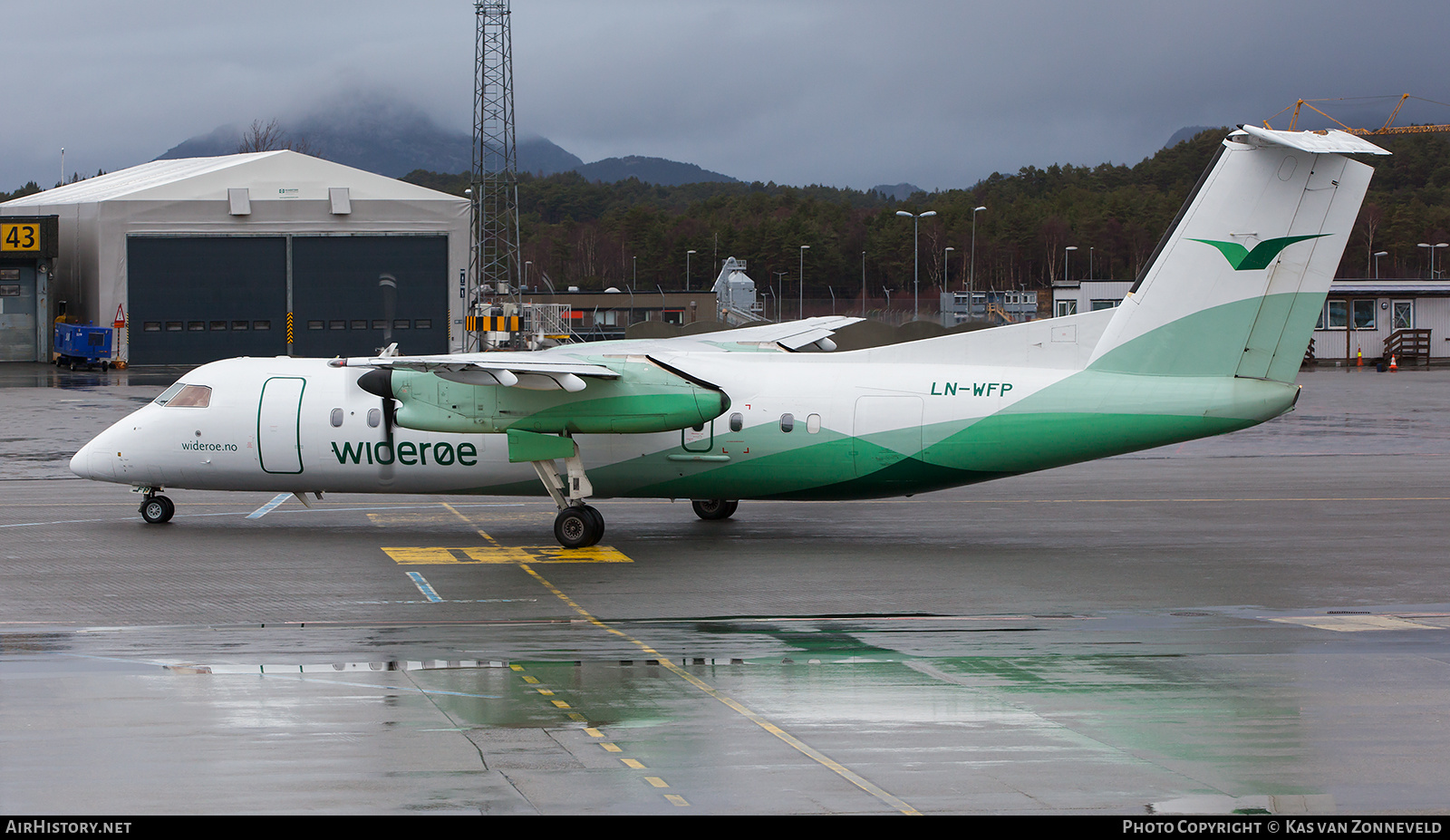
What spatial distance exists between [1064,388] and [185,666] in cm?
1241

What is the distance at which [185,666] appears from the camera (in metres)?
11.9

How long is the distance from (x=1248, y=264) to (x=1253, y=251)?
190 millimetres

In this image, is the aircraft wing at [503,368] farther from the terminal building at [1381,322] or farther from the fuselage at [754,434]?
the terminal building at [1381,322]

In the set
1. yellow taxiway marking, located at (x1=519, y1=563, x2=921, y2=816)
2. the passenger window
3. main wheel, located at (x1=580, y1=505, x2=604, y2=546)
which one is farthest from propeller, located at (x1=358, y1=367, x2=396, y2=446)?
yellow taxiway marking, located at (x1=519, y1=563, x2=921, y2=816)

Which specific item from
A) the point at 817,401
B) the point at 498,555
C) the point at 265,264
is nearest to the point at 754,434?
the point at 817,401

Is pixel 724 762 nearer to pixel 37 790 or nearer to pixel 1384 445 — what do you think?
pixel 37 790

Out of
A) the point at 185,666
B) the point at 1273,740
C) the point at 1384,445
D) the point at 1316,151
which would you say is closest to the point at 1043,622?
the point at 1273,740

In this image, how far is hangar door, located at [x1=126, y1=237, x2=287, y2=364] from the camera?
6944 cm

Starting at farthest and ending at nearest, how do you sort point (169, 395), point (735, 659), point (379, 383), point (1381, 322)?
point (1381, 322), point (169, 395), point (379, 383), point (735, 659)

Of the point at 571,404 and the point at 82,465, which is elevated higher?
the point at 571,404

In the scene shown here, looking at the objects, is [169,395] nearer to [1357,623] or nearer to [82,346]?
[1357,623]

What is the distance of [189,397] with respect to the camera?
827 inches

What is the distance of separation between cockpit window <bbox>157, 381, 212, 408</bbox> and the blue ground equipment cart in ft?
161

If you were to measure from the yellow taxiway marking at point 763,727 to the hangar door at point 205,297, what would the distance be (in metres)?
60.7
